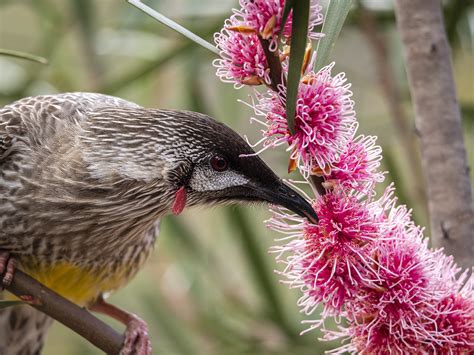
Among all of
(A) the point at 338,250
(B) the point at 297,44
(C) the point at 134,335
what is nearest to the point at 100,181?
(C) the point at 134,335

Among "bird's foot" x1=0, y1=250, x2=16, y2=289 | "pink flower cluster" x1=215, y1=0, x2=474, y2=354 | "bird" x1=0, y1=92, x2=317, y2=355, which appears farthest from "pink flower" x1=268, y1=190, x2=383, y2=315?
"bird's foot" x1=0, y1=250, x2=16, y2=289

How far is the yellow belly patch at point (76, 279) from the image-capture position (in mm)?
→ 1787

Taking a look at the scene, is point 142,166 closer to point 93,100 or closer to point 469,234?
point 93,100

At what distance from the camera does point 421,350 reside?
126cm

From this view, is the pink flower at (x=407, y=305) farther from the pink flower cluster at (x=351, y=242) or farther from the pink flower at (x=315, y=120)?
the pink flower at (x=315, y=120)

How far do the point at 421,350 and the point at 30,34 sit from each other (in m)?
3.27

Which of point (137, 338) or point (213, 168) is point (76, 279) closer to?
point (137, 338)

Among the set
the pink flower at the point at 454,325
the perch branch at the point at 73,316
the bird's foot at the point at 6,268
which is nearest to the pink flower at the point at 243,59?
the pink flower at the point at 454,325

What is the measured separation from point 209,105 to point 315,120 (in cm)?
181

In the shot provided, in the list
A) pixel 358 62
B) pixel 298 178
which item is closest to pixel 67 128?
pixel 298 178

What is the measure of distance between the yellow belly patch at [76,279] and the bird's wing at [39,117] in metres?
0.25

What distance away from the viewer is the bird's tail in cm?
216

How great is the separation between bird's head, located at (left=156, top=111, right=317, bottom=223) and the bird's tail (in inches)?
28.2

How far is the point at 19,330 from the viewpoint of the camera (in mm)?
2164
